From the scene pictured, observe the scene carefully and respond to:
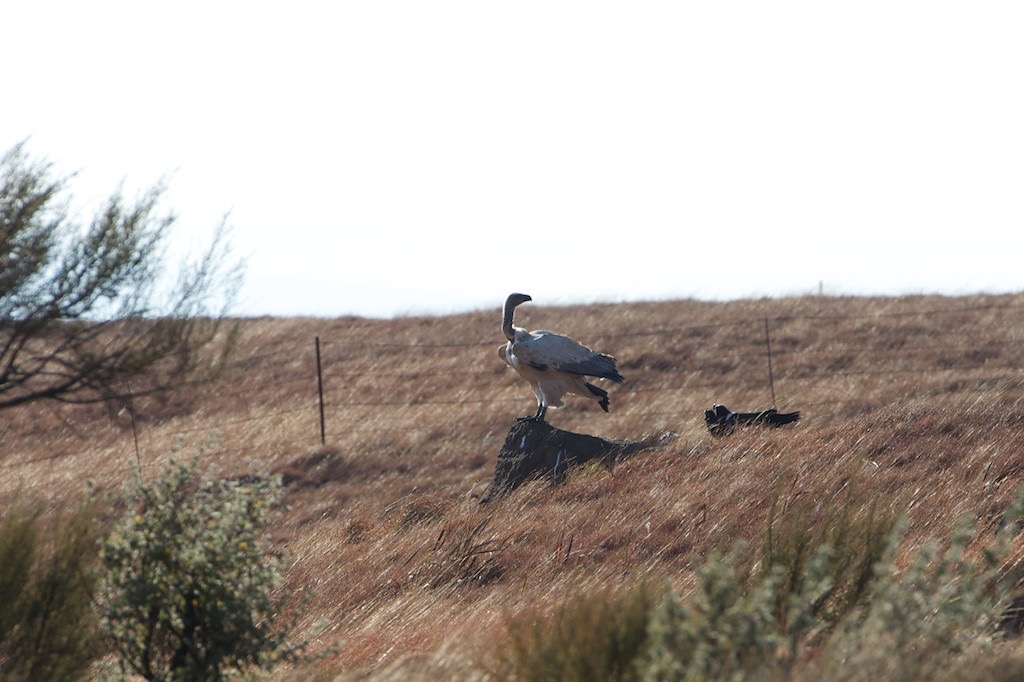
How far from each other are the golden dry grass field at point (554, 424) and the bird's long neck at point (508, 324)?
163 cm

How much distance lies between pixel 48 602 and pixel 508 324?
734 centimetres

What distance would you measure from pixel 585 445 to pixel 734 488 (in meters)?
2.52

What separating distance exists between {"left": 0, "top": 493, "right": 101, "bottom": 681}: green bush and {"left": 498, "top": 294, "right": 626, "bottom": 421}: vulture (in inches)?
269

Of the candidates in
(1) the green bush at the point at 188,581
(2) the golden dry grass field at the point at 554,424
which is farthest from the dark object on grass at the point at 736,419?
(1) the green bush at the point at 188,581

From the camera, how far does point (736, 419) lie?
42.0 ft

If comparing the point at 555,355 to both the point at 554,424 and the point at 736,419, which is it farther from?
the point at 554,424

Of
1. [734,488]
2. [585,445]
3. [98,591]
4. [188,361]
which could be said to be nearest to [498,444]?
[585,445]

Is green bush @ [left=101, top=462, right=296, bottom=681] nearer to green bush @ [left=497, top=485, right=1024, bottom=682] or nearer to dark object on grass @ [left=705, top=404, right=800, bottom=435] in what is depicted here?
green bush @ [left=497, top=485, right=1024, bottom=682]

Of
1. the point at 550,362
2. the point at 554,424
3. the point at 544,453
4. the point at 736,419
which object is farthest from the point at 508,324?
the point at 554,424

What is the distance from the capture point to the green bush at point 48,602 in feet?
19.6

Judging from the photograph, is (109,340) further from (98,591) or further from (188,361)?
(98,591)

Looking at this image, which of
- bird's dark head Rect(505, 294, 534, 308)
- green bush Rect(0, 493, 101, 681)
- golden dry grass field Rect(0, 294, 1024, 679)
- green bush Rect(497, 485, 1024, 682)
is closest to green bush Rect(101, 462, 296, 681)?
green bush Rect(0, 493, 101, 681)

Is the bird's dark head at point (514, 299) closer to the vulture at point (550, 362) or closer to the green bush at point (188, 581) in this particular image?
the vulture at point (550, 362)

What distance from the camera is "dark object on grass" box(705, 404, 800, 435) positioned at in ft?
41.1
